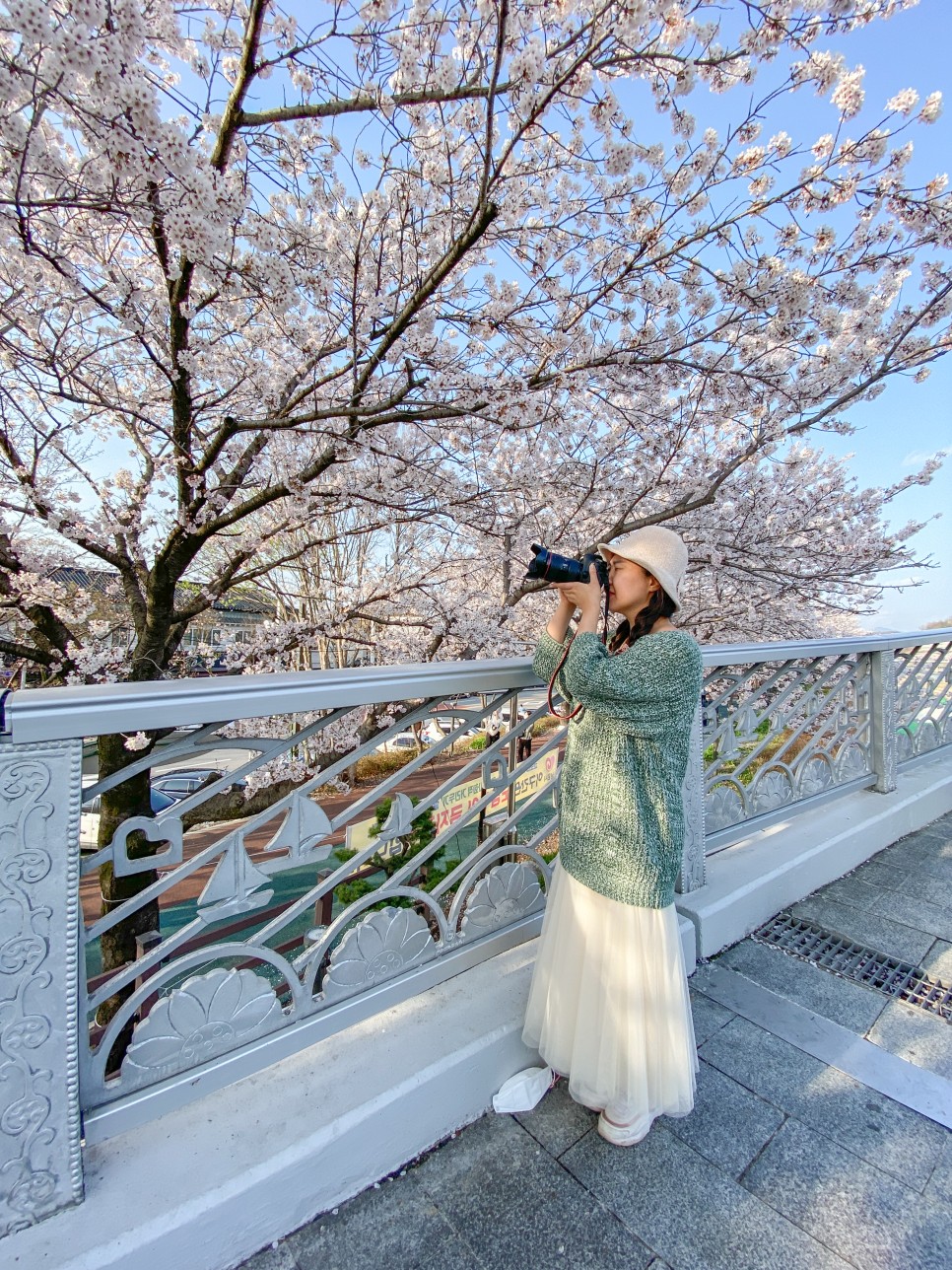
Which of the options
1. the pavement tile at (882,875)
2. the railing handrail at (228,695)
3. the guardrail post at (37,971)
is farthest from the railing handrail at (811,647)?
the guardrail post at (37,971)

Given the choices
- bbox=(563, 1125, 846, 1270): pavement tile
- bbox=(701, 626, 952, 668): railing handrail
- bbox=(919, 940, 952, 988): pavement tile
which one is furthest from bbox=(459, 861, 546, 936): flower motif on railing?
bbox=(919, 940, 952, 988): pavement tile

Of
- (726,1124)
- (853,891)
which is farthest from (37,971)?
(853,891)

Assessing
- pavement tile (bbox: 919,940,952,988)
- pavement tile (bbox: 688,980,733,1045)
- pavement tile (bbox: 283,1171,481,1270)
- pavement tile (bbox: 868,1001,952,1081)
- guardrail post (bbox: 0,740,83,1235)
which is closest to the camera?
guardrail post (bbox: 0,740,83,1235)

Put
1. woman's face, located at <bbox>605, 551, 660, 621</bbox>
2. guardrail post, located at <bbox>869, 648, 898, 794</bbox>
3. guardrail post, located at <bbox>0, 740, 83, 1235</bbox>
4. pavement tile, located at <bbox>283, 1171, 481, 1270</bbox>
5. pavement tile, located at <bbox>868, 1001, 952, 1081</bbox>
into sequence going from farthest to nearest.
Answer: guardrail post, located at <bbox>869, 648, 898, 794</bbox>, pavement tile, located at <bbox>868, 1001, 952, 1081</bbox>, woman's face, located at <bbox>605, 551, 660, 621</bbox>, pavement tile, located at <bbox>283, 1171, 481, 1270</bbox>, guardrail post, located at <bbox>0, 740, 83, 1235</bbox>

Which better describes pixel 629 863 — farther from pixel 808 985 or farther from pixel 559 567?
pixel 808 985

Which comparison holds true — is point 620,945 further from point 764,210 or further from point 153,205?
point 764,210

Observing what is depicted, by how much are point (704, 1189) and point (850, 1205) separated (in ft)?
1.03

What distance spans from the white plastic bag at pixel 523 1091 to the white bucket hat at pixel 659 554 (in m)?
1.35

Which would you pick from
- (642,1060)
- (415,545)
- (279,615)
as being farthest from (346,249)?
(279,615)

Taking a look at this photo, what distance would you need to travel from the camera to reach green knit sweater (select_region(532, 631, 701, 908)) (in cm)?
126

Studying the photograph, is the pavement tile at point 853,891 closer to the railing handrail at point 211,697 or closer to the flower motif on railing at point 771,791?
the flower motif on railing at point 771,791

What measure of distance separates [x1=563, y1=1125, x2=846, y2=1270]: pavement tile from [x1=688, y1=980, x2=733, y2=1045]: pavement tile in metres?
0.40

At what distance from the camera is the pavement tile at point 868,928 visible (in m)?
2.14

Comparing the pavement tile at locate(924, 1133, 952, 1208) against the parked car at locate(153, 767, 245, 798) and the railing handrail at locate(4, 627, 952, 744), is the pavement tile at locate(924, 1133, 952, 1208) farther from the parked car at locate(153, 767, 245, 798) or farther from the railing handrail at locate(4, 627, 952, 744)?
the parked car at locate(153, 767, 245, 798)
